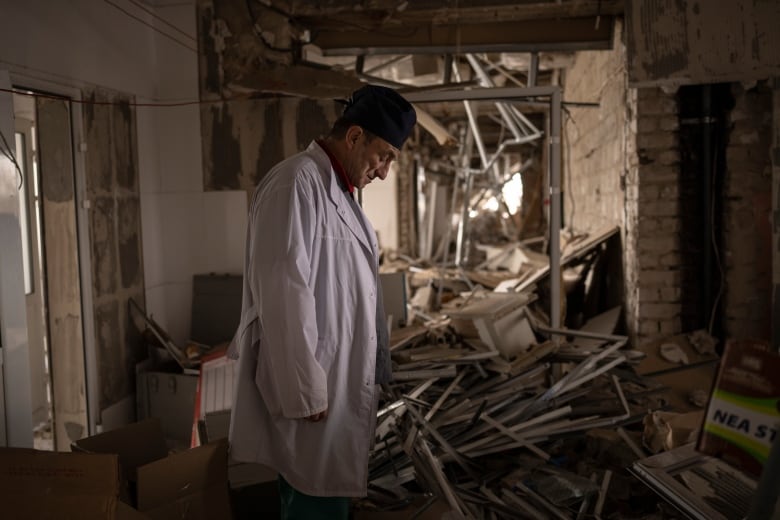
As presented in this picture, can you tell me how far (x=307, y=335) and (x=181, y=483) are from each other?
3.30ft

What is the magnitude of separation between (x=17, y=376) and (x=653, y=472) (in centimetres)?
280

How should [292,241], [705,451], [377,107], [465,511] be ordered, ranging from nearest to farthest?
[705,451]
[292,241]
[377,107]
[465,511]

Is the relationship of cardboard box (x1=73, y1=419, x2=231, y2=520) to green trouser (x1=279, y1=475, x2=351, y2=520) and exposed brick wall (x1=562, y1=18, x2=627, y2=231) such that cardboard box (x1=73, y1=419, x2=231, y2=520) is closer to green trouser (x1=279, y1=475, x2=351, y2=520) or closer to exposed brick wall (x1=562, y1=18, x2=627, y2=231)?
green trouser (x1=279, y1=475, x2=351, y2=520)

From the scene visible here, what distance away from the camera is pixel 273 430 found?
1945mm

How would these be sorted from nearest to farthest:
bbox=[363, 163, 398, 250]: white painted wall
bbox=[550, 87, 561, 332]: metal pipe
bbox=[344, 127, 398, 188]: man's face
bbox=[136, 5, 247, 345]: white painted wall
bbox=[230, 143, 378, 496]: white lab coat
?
1. bbox=[230, 143, 378, 496]: white lab coat
2. bbox=[344, 127, 398, 188]: man's face
3. bbox=[550, 87, 561, 332]: metal pipe
4. bbox=[136, 5, 247, 345]: white painted wall
5. bbox=[363, 163, 398, 250]: white painted wall

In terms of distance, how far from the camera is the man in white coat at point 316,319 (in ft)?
5.80

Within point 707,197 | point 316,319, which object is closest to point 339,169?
point 316,319

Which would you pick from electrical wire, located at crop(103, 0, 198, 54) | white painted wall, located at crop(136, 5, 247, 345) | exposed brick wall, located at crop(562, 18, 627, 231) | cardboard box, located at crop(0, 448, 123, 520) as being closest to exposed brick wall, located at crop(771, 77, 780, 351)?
exposed brick wall, located at crop(562, 18, 627, 231)

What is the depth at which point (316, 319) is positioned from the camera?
73.7 inches

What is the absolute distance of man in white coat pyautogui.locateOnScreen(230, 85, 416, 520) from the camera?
5.80 feet

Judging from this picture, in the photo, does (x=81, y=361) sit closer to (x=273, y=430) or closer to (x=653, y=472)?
(x=273, y=430)

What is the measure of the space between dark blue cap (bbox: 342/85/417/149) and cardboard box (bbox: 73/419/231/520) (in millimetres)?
1375

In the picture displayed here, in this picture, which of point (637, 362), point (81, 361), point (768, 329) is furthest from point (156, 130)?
point (768, 329)

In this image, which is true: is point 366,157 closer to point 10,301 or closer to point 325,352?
point 325,352
